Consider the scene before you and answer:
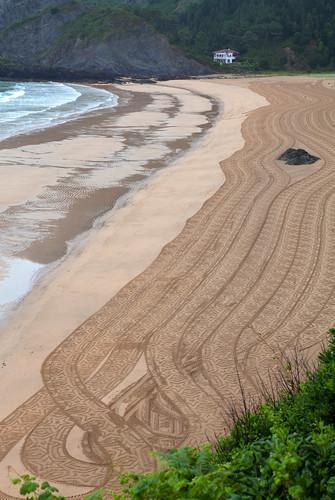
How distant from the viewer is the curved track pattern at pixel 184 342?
6.43m

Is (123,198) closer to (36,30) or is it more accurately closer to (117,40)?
(117,40)

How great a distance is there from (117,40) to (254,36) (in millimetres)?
23223

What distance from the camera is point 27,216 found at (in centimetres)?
1516

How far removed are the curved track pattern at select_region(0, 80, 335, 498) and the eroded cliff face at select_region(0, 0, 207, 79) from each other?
8435 cm

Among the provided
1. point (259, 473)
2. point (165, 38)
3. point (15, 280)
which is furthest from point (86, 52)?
point (259, 473)

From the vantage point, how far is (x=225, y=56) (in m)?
105

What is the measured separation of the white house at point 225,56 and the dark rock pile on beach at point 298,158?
8824 cm

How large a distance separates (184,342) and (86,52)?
103246 millimetres

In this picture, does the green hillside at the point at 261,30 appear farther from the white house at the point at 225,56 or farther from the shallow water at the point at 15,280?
the shallow water at the point at 15,280

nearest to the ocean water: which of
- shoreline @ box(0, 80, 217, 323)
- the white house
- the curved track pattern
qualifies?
shoreline @ box(0, 80, 217, 323)

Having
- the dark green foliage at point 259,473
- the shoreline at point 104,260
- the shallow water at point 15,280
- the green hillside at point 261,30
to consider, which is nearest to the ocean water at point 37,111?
the shoreline at point 104,260

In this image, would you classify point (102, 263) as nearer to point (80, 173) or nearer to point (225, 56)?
point (80, 173)

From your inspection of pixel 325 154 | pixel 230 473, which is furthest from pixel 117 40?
pixel 230 473

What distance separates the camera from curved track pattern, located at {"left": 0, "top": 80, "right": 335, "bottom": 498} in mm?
6426
